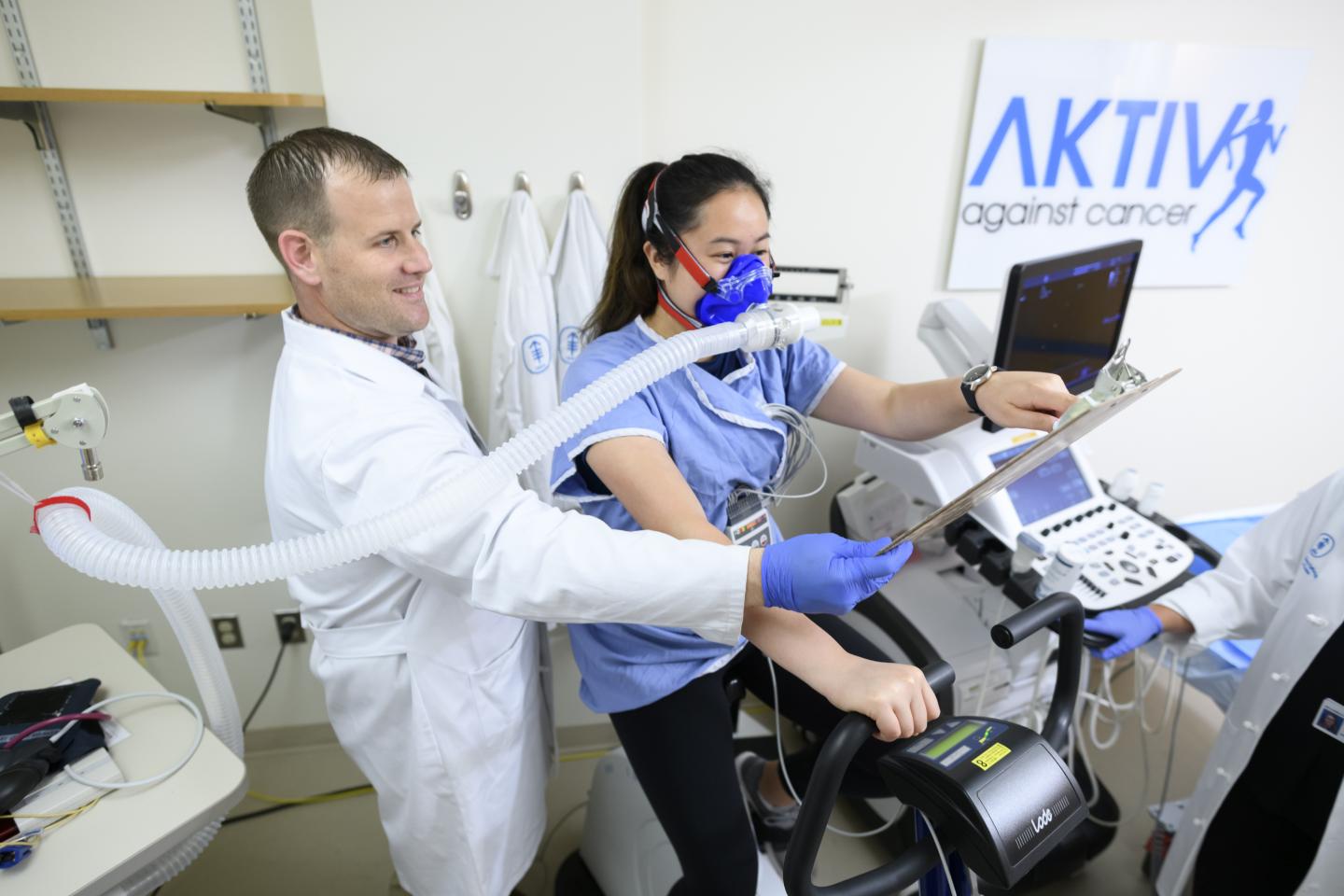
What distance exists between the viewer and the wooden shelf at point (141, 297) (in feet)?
4.18

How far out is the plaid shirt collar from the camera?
3.28ft

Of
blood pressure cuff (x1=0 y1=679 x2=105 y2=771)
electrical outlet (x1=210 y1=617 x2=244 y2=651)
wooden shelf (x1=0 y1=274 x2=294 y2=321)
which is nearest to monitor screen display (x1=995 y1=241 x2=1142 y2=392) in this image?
wooden shelf (x1=0 y1=274 x2=294 y2=321)

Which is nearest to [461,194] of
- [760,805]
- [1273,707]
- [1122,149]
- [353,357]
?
[353,357]

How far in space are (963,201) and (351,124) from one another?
1.48 meters

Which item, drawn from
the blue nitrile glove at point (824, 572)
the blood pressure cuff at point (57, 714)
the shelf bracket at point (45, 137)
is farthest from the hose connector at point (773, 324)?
the shelf bracket at point (45, 137)

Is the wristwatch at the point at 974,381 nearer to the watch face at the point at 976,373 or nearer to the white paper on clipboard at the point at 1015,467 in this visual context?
the watch face at the point at 976,373

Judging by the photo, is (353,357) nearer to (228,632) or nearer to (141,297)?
(141,297)

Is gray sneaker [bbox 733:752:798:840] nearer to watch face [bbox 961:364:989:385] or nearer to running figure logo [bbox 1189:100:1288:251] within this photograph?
watch face [bbox 961:364:989:385]

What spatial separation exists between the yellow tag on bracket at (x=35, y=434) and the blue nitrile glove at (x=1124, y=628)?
1.63 metres

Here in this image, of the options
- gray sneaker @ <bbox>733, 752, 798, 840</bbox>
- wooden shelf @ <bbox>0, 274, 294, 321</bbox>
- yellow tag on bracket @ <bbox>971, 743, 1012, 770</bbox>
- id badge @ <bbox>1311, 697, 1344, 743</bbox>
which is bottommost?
gray sneaker @ <bbox>733, 752, 798, 840</bbox>

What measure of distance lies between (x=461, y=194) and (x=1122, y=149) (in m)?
1.73

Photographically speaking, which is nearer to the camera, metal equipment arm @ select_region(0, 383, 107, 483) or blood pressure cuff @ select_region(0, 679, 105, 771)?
metal equipment arm @ select_region(0, 383, 107, 483)

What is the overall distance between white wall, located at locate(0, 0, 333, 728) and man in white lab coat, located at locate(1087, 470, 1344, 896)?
1.95m

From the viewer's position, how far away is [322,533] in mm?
779
